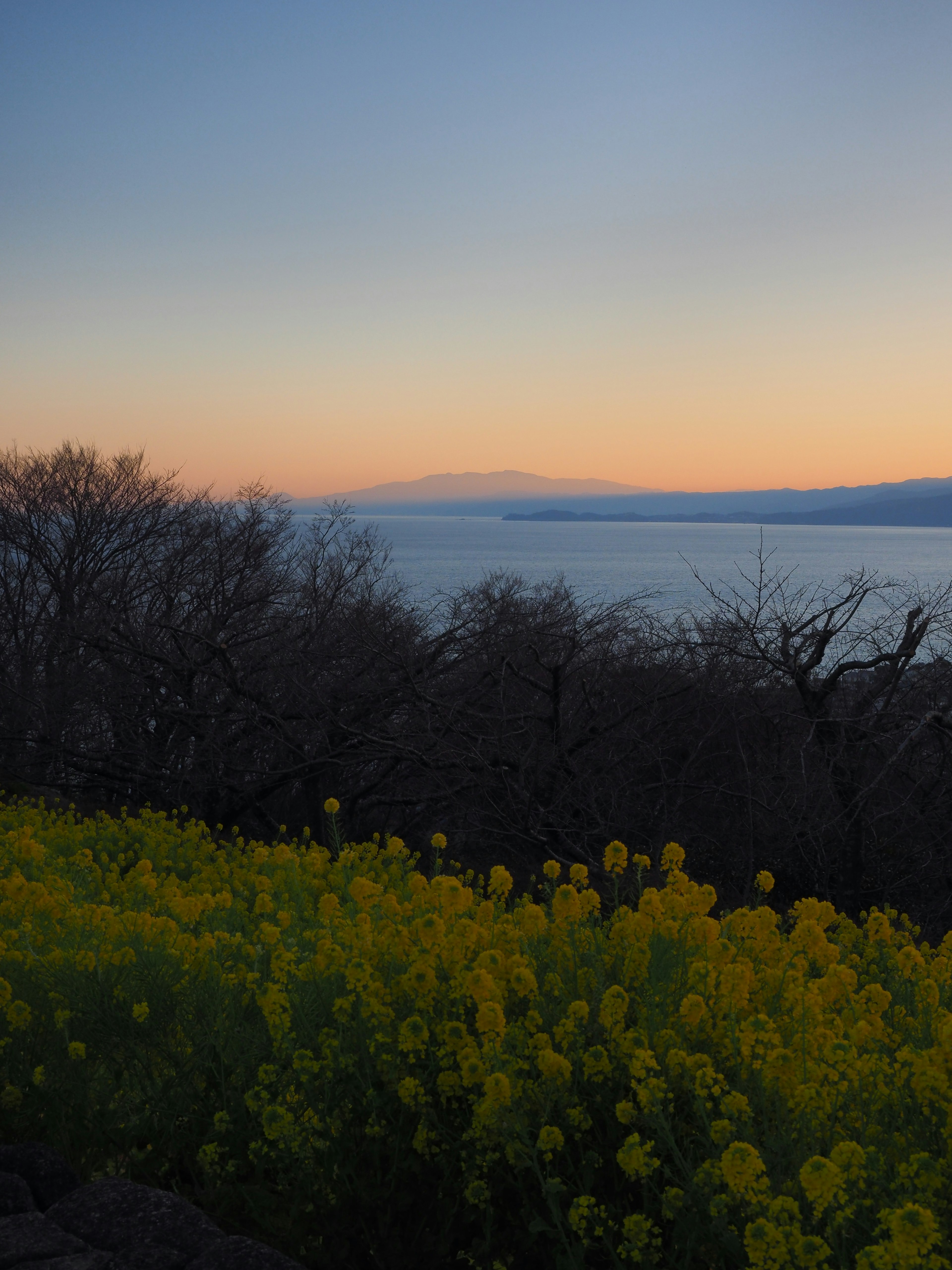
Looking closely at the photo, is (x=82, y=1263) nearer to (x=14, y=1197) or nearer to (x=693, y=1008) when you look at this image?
(x=14, y=1197)

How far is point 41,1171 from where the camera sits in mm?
2994

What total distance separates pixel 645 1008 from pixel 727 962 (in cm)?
54

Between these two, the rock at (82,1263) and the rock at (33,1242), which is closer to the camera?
the rock at (82,1263)

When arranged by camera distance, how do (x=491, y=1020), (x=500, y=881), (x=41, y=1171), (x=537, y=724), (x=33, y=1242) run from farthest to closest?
1. (x=537, y=724)
2. (x=500, y=881)
3. (x=41, y=1171)
4. (x=491, y=1020)
5. (x=33, y=1242)

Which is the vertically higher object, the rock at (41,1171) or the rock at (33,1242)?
the rock at (33,1242)

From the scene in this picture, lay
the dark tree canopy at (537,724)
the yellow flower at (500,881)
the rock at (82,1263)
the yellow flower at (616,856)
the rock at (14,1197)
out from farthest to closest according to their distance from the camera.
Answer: the dark tree canopy at (537,724)
the yellow flower at (500,881)
the yellow flower at (616,856)
the rock at (14,1197)
the rock at (82,1263)

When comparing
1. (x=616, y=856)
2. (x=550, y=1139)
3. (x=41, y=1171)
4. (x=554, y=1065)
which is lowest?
(x=41, y=1171)

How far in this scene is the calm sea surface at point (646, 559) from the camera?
60125 mm

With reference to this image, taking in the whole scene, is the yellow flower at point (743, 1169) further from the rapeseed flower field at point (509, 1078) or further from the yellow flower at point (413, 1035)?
the yellow flower at point (413, 1035)

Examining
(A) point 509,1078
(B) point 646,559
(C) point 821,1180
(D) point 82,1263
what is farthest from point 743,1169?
(B) point 646,559

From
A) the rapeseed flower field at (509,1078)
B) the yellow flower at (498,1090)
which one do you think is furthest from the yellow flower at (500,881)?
the yellow flower at (498,1090)

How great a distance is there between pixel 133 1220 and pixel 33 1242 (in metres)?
0.26

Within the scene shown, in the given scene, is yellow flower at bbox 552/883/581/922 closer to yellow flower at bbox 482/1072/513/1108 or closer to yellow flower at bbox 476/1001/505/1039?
yellow flower at bbox 476/1001/505/1039

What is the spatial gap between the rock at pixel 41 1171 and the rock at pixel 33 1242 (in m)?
0.32
